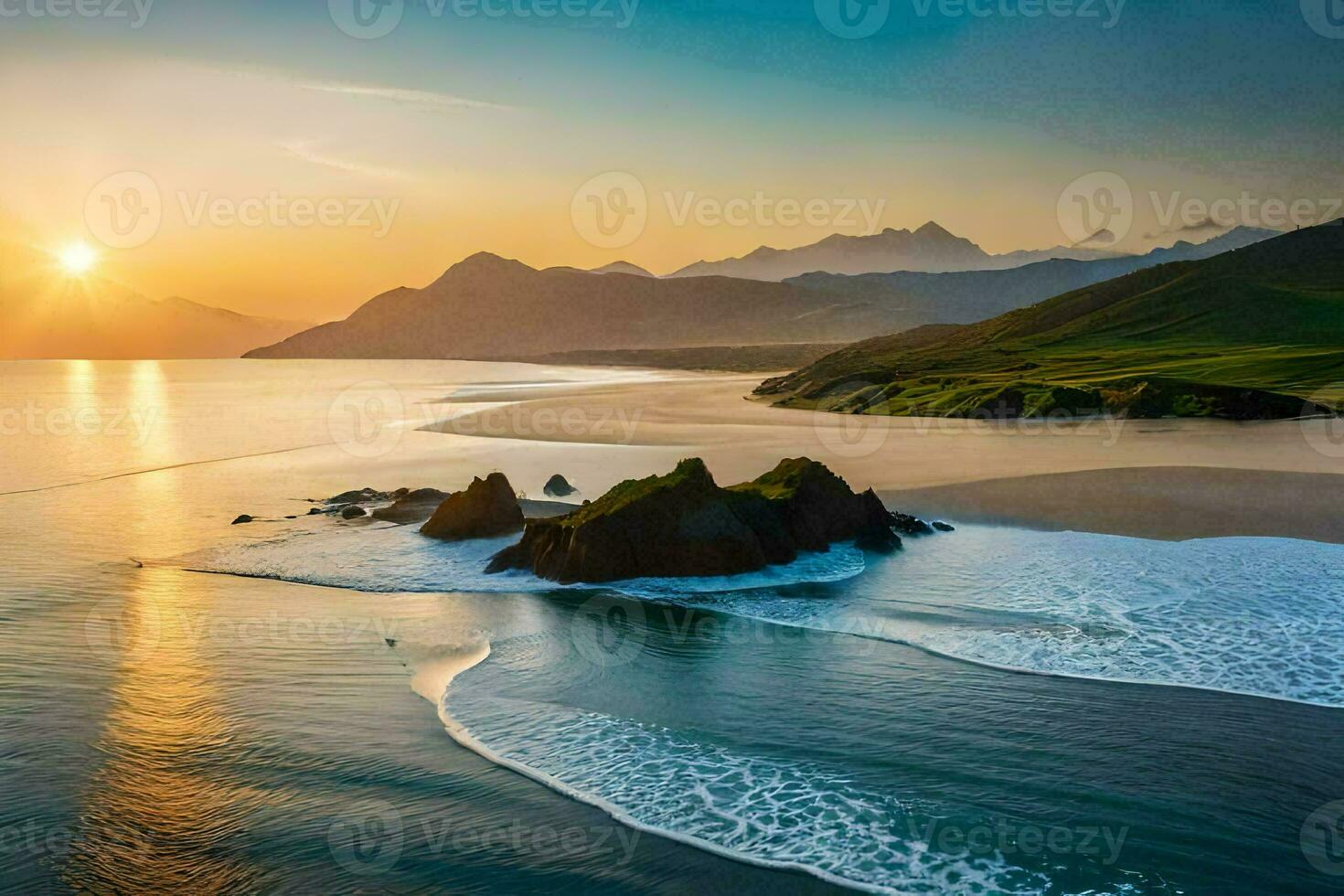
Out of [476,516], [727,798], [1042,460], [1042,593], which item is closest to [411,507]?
[476,516]

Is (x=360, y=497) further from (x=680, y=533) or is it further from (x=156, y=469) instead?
(x=156, y=469)

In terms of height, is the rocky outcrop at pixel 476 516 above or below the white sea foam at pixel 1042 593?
above

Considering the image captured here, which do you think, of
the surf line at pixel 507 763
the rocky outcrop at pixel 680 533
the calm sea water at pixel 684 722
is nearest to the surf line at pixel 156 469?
the calm sea water at pixel 684 722

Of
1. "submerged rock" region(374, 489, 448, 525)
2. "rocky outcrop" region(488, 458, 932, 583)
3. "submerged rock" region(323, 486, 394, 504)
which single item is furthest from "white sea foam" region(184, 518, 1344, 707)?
"submerged rock" region(323, 486, 394, 504)

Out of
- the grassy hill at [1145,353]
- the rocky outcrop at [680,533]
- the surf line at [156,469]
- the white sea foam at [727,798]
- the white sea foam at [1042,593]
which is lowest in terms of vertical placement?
the white sea foam at [727,798]

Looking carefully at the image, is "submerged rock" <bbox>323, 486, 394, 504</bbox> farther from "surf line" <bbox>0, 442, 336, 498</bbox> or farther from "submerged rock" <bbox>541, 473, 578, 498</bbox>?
"surf line" <bbox>0, 442, 336, 498</bbox>

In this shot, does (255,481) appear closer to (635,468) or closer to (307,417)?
(635,468)

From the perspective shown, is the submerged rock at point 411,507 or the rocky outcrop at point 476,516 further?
the submerged rock at point 411,507

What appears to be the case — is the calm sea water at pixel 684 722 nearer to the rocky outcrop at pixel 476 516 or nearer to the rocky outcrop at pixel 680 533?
the rocky outcrop at pixel 680 533
